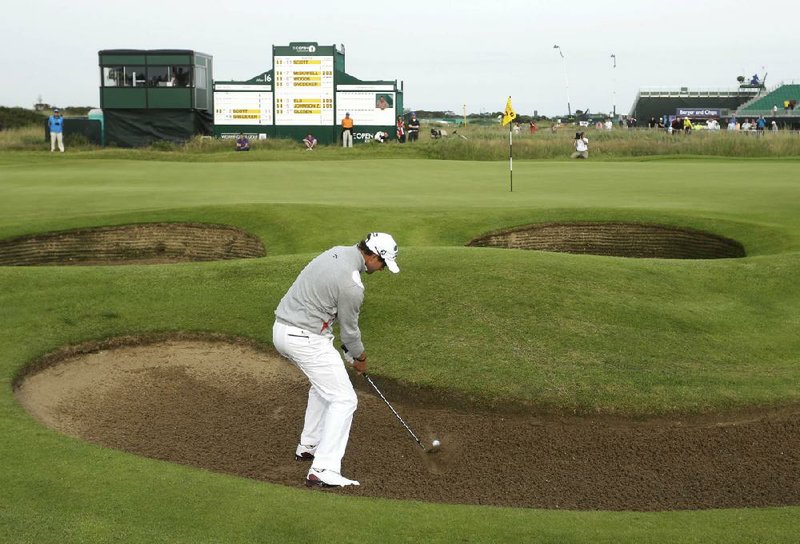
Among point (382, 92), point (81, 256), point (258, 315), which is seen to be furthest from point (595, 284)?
point (382, 92)

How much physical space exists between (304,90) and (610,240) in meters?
42.6

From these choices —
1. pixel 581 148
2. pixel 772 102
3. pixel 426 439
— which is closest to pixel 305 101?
pixel 581 148

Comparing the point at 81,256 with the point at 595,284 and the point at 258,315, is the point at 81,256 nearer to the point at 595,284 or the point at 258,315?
the point at 258,315

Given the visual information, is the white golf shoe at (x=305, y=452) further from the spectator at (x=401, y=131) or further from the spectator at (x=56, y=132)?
the spectator at (x=401, y=131)

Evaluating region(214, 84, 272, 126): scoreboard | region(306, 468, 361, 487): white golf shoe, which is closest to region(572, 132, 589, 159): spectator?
region(214, 84, 272, 126): scoreboard

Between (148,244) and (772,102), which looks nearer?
(148,244)

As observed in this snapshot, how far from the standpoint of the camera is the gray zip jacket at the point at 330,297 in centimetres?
962

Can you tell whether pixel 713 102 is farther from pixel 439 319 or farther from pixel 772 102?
pixel 439 319

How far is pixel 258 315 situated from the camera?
49.9 feet

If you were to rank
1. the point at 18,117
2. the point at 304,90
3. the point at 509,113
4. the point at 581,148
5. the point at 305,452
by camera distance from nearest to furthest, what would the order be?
the point at 305,452 < the point at 509,113 < the point at 581,148 < the point at 304,90 < the point at 18,117

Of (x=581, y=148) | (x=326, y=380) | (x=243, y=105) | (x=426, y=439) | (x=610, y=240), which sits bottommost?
(x=426, y=439)

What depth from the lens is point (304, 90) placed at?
62.0 m

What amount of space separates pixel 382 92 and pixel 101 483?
54.4 m

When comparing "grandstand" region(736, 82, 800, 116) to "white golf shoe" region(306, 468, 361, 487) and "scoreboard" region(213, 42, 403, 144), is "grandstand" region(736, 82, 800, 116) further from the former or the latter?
"white golf shoe" region(306, 468, 361, 487)
